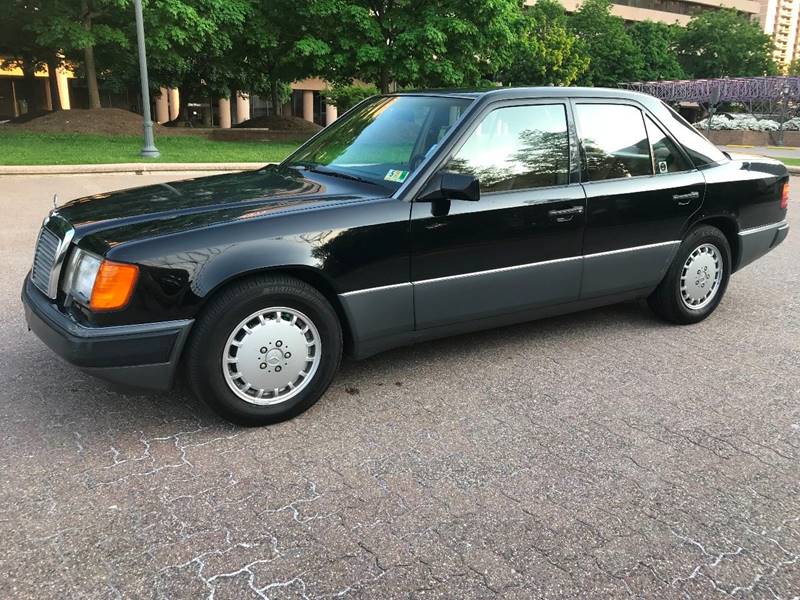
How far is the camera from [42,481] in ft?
9.55

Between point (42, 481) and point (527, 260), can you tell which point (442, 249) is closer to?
point (527, 260)

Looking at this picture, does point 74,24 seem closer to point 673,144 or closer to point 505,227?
point 673,144

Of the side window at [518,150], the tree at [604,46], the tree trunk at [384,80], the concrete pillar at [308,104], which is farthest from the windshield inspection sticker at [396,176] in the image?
the concrete pillar at [308,104]

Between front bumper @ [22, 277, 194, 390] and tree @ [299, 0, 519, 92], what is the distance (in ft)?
69.8

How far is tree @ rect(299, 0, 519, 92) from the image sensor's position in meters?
22.9

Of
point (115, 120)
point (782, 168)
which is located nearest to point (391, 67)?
point (115, 120)

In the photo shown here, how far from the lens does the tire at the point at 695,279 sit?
4.92 meters

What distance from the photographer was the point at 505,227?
157 inches

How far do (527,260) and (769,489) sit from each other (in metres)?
1.76

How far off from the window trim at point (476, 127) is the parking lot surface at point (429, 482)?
1126mm

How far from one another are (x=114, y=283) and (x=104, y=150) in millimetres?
16790

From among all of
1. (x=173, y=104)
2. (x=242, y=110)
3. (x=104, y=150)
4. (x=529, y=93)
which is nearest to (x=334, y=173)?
(x=529, y=93)

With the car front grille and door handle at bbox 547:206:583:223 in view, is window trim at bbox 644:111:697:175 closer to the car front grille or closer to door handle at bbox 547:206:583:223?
door handle at bbox 547:206:583:223

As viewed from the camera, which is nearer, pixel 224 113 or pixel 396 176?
pixel 396 176
